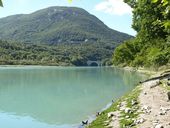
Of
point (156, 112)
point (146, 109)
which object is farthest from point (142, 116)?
point (146, 109)

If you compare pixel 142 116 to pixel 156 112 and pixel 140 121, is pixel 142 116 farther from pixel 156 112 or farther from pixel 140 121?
pixel 140 121

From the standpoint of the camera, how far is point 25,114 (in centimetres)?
3356

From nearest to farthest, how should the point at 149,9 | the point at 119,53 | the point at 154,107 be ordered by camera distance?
the point at 154,107
the point at 149,9
the point at 119,53

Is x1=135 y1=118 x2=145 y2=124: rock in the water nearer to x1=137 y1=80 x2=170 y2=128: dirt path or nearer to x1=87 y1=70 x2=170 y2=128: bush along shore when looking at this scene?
x1=87 y1=70 x2=170 y2=128: bush along shore

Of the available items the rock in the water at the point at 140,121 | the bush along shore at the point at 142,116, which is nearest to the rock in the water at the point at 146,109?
the bush along shore at the point at 142,116

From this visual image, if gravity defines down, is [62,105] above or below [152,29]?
below

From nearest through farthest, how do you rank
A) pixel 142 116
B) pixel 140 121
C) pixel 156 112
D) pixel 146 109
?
pixel 140 121 → pixel 142 116 → pixel 156 112 → pixel 146 109

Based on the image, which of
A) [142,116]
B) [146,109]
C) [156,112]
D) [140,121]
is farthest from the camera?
[146,109]

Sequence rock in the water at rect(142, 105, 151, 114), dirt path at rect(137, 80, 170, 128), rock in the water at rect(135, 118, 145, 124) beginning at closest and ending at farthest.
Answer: dirt path at rect(137, 80, 170, 128)
rock in the water at rect(135, 118, 145, 124)
rock in the water at rect(142, 105, 151, 114)

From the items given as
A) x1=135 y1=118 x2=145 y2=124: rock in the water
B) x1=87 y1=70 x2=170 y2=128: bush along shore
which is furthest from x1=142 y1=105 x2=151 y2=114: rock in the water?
x1=135 y1=118 x2=145 y2=124: rock in the water

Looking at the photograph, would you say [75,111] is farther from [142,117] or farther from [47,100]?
[142,117]

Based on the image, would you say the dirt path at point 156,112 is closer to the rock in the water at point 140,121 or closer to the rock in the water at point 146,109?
the rock in the water at point 146,109

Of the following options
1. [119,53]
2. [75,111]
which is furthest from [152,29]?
[119,53]

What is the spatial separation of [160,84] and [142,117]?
14.7m
